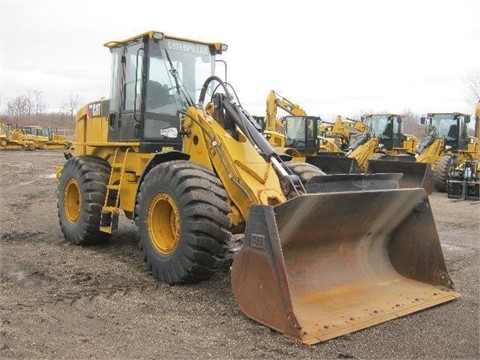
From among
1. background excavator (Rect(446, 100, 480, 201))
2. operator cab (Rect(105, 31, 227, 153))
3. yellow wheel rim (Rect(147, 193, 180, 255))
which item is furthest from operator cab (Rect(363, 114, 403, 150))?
yellow wheel rim (Rect(147, 193, 180, 255))

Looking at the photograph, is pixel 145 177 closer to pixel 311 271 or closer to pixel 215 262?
pixel 215 262

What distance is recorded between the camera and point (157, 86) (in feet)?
21.4

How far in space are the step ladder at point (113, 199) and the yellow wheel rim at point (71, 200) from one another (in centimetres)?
87

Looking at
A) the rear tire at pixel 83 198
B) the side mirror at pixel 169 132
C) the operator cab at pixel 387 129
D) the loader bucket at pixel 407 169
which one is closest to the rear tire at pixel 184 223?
the side mirror at pixel 169 132

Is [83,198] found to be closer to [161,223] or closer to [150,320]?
[161,223]

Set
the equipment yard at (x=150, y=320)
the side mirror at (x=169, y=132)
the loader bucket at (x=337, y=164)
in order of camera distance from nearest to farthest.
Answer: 1. the equipment yard at (x=150, y=320)
2. the side mirror at (x=169, y=132)
3. the loader bucket at (x=337, y=164)

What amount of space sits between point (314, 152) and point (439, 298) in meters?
13.6

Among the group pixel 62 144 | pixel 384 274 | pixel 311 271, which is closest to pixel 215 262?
pixel 311 271

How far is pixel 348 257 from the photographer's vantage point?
5.03m

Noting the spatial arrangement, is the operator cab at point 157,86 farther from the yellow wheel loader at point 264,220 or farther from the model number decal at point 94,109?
the model number decal at point 94,109

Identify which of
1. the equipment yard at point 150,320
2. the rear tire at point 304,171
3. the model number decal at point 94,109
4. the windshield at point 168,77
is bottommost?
the equipment yard at point 150,320

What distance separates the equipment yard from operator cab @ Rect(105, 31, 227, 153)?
1.59m

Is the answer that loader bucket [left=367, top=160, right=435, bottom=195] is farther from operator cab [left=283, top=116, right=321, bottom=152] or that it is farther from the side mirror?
the side mirror

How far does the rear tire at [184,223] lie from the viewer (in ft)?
15.8
